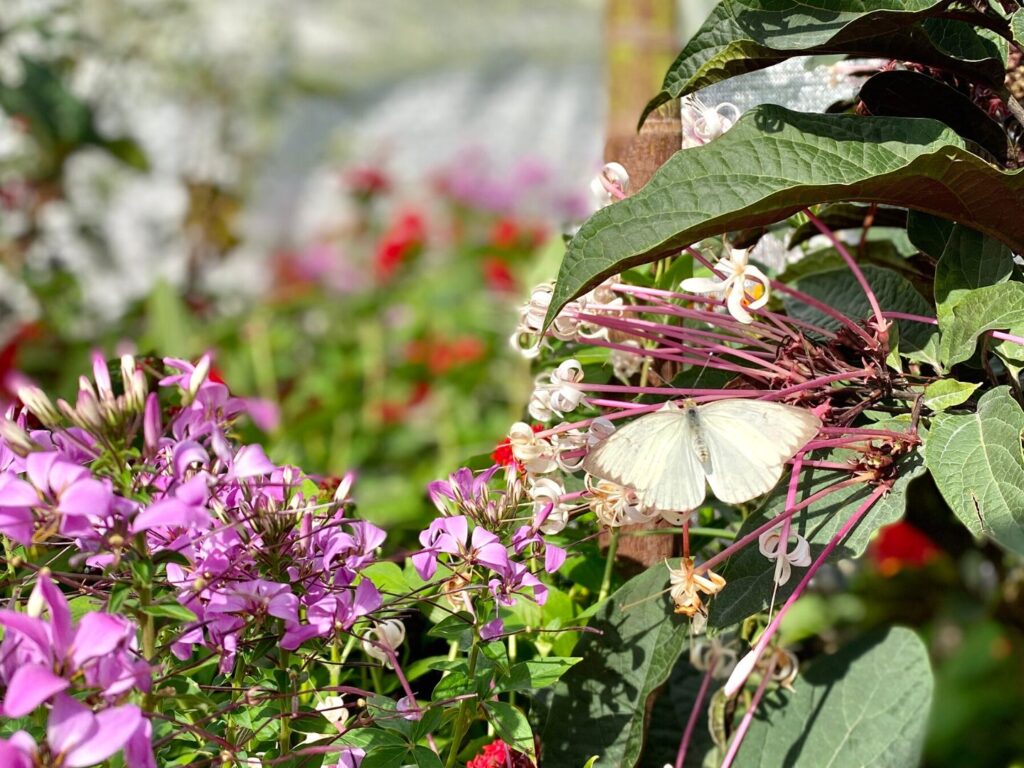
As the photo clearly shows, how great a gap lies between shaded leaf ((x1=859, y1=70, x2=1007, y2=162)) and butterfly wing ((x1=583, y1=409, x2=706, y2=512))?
27cm

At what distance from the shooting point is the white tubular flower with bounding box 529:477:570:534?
1.97 feet

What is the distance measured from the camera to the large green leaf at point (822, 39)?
0.56 metres

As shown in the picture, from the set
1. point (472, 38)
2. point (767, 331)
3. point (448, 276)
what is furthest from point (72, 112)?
point (472, 38)

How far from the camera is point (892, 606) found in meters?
1.76

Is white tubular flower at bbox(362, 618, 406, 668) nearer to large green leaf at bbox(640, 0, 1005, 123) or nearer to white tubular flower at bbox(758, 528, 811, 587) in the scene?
white tubular flower at bbox(758, 528, 811, 587)

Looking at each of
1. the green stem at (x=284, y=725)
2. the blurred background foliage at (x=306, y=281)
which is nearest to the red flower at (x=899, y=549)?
the blurred background foliage at (x=306, y=281)

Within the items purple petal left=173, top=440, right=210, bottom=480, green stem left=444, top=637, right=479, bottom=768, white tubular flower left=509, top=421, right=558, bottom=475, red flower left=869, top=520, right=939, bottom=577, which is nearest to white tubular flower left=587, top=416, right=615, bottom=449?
white tubular flower left=509, top=421, right=558, bottom=475

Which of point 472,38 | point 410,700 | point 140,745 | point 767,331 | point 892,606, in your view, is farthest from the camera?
point 472,38

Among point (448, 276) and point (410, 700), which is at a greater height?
point (448, 276)

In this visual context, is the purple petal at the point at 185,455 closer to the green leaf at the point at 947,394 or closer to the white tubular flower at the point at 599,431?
the white tubular flower at the point at 599,431

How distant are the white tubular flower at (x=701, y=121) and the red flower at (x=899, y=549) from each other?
1.34 m

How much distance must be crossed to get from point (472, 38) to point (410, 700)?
21.0ft

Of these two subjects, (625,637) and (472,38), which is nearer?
(625,637)

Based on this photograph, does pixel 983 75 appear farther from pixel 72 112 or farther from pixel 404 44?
pixel 404 44
